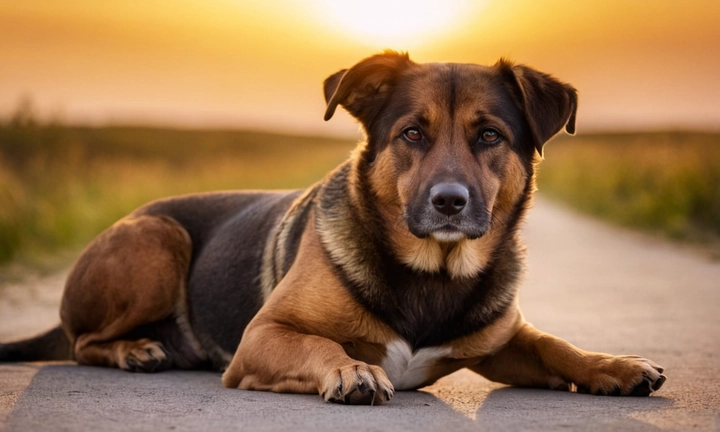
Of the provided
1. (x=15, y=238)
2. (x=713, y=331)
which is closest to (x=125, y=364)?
(x=713, y=331)

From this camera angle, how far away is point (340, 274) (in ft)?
16.4

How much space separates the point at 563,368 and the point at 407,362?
90cm

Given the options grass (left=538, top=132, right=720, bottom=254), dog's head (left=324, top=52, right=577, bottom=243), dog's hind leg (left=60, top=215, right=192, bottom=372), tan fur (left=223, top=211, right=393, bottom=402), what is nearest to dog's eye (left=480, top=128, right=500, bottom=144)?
dog's head (left=324, top=52, right=577, bottom=243)

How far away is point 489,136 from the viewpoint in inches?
202

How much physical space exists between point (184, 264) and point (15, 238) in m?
7.58

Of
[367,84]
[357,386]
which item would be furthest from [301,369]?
[367,84]

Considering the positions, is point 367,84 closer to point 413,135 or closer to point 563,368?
point 413,135

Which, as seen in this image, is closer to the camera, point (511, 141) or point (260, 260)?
point (511, 141)

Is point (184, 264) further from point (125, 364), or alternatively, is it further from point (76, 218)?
point (76, 218)

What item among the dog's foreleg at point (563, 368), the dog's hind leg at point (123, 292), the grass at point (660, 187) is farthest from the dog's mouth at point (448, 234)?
the grass at point (660, 187)

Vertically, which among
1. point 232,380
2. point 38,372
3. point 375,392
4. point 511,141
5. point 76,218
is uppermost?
point 511,141

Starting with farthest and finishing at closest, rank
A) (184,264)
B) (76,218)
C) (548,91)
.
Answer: (76,218), (184,264), (548,91)

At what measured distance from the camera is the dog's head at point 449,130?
480cm

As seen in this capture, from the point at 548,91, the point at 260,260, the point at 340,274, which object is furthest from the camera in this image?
the point at 260,260
